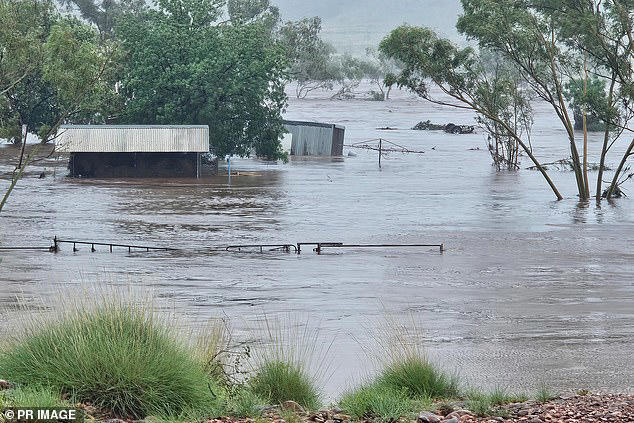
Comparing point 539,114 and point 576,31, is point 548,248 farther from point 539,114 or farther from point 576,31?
point 539,114

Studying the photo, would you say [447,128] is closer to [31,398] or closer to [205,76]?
[205,76]

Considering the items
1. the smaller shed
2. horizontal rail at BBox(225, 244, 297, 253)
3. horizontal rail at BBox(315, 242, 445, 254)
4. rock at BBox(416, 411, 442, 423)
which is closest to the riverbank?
rock at BBox(416, 411, 442, 423)

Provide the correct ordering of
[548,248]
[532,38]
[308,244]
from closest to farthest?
[308,244] < [548,248] < [532,38]

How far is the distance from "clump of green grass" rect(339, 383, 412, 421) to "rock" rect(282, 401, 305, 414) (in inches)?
14.1

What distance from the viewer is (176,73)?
5456 cm

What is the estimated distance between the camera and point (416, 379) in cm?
1004

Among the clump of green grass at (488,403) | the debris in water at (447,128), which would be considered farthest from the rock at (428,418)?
the debris in water at (447,128)

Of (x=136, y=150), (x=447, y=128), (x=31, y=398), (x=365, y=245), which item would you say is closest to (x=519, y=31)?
(x=365, y=245)

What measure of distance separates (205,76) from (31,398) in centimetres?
4787

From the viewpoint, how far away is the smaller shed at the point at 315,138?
70938 millimetres

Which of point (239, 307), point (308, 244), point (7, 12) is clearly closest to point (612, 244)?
point (308, 244)

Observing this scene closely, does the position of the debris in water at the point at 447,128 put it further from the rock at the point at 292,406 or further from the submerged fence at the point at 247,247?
the rock at the point at 292,406

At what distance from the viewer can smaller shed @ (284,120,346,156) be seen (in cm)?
7094

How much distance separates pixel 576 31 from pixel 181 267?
22.4 meters
